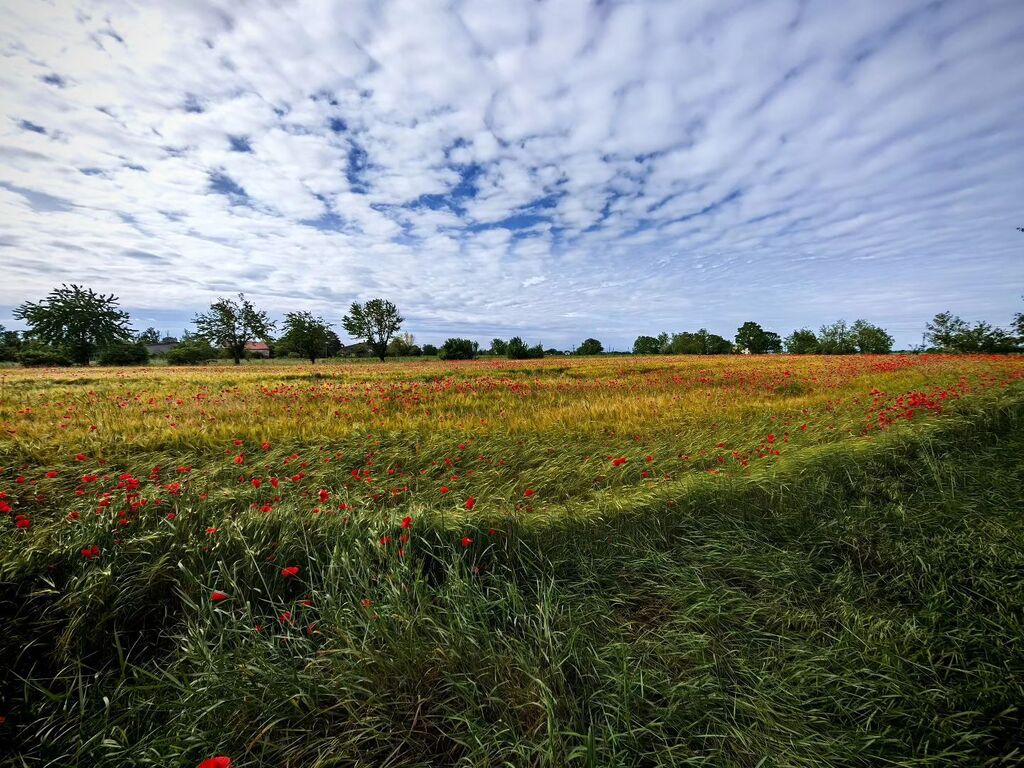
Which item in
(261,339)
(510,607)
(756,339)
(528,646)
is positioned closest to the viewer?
(528,646)

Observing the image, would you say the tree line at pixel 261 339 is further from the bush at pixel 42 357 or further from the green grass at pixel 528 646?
the green grass at pixel 528 646

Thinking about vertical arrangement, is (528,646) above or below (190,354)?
below

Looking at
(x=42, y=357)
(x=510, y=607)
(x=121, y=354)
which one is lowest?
(x=510, y=607)

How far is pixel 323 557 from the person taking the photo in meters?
3.16

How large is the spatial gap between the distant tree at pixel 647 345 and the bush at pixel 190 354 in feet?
281

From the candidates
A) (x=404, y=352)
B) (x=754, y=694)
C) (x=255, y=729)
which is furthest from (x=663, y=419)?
(x=404, y=352)

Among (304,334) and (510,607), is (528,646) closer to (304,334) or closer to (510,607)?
(510,607)

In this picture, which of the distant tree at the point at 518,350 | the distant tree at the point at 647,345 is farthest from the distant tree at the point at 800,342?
the distant tree at the point at 518,350

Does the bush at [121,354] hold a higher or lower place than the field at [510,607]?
higher

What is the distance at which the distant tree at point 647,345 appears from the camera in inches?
3563

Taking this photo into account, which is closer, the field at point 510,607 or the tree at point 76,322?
the field at point 510,607

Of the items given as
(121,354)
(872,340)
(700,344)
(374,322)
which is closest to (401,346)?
(374,322)

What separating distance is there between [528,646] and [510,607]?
46 cm

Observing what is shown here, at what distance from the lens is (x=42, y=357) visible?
43.0 metres
